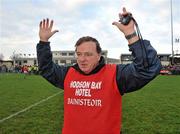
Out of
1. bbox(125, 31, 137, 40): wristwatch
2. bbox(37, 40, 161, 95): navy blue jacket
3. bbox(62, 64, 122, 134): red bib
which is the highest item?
bbox(125, 31, 137, 40): wristwatch

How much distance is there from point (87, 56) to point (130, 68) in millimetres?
423

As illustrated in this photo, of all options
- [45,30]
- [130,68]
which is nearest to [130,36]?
[130,68]

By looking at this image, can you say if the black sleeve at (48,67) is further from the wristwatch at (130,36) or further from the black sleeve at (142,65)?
the wristwatch at (130,36)

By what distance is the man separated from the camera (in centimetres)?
381

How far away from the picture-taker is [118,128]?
4004mm

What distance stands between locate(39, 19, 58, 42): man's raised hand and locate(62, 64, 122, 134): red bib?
1.81ft

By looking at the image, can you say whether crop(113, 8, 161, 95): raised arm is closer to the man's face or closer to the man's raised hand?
the man's face

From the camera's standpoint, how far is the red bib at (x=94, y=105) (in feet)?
12.8

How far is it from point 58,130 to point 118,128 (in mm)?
6174

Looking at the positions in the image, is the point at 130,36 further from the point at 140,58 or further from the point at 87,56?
the point at 87,56

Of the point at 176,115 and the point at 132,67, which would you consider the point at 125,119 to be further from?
the point at 132,67

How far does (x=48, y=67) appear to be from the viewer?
438 cm

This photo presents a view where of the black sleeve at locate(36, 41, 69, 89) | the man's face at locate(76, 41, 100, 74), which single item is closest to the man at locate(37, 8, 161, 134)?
the man's face at locate(76, 41, 100, 74)

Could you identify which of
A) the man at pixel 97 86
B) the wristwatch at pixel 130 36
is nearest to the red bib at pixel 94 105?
the man at pixel 97 86
